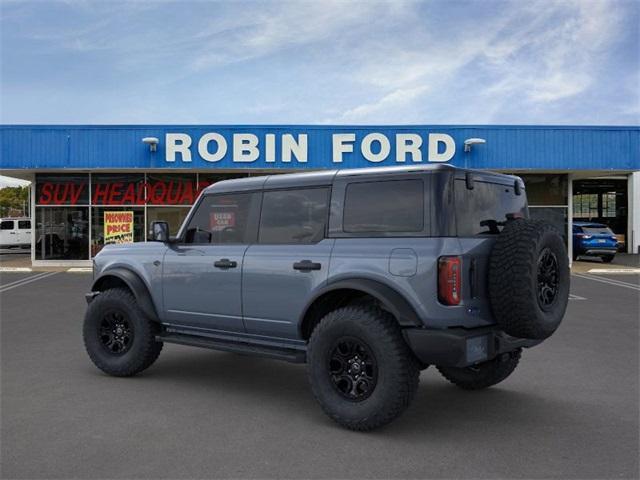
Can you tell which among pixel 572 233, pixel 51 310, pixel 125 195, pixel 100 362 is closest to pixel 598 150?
pixel 572 233

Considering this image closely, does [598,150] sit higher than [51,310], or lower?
higher

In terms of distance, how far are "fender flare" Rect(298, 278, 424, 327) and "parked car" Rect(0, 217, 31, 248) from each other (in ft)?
114

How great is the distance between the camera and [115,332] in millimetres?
6457

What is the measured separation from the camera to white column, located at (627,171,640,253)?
33688 millimetres

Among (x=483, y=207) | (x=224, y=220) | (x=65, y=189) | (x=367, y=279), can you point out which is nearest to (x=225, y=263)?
(x=224, y=220)

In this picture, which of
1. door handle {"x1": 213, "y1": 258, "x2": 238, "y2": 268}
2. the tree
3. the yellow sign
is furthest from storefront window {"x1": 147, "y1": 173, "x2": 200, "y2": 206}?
the tree

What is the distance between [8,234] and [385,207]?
3505 centimetres

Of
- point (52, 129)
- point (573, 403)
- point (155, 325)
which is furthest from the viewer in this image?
point (52, 129)

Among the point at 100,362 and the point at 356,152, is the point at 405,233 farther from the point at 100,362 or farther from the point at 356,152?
the point at 356,152

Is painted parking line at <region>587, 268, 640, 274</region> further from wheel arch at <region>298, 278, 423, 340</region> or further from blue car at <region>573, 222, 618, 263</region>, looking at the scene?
wheel arch at <region>298, 278, 423, 340</region>

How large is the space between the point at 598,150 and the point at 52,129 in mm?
19336

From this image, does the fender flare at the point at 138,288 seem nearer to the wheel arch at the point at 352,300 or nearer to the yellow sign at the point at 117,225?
the wheel arch at the point at 352,300

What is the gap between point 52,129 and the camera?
70.2ft

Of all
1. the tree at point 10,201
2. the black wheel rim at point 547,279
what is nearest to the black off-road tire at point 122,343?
the black wheel rim at point 547,279
